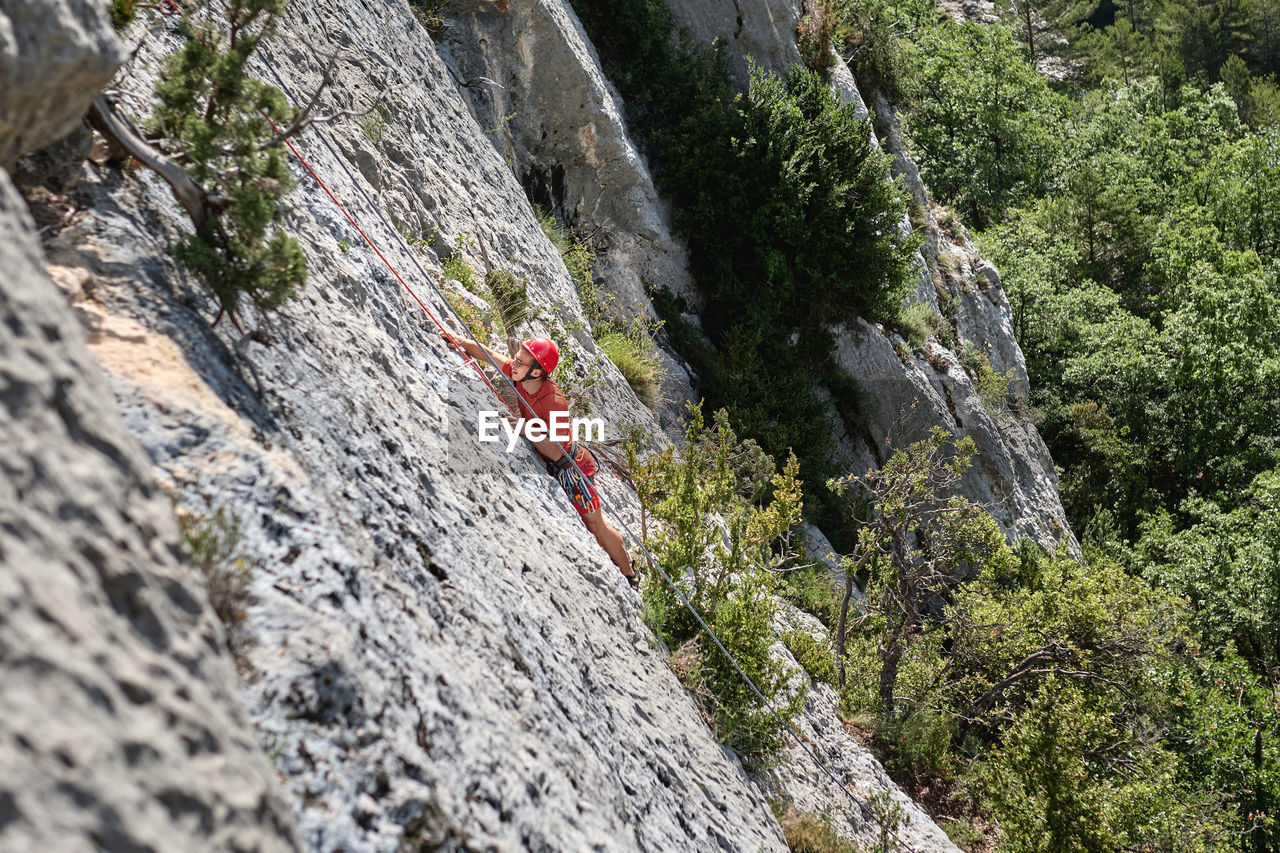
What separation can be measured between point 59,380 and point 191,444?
71 centimetres

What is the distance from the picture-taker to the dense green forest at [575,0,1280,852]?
9.55 m

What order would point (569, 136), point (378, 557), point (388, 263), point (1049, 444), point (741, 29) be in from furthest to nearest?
point (1049, 444)
point (741, 29)
point (569, 136)
point (388, 263)
point (378, 557)

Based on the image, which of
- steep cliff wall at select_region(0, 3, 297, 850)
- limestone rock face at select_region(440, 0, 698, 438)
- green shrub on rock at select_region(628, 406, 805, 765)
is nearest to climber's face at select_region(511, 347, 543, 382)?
green shrub on rock at select_region(628, 406, 805, 765)

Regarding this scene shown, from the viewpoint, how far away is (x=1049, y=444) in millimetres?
21672

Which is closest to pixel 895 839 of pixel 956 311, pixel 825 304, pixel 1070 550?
pixel 825 304

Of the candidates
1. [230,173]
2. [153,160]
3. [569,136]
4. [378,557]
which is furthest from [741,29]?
[378,557]

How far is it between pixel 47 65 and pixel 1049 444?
23.1m

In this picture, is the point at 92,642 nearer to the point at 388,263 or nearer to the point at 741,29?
the point at 388,263

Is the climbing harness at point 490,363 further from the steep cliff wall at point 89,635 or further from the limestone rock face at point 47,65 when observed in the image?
the steep cliff wall at point 89,635

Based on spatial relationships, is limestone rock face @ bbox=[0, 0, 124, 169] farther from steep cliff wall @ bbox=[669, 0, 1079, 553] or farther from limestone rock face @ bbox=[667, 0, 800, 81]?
limestone rock face @ bbox=[667, 0, 800, 81]

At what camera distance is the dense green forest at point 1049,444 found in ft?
31.3

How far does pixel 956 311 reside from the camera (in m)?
16.7

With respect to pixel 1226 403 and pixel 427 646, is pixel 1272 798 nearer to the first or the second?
pixel 1226 403

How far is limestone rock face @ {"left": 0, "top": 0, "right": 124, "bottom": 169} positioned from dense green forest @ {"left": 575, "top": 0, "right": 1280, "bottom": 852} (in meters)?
7.31
